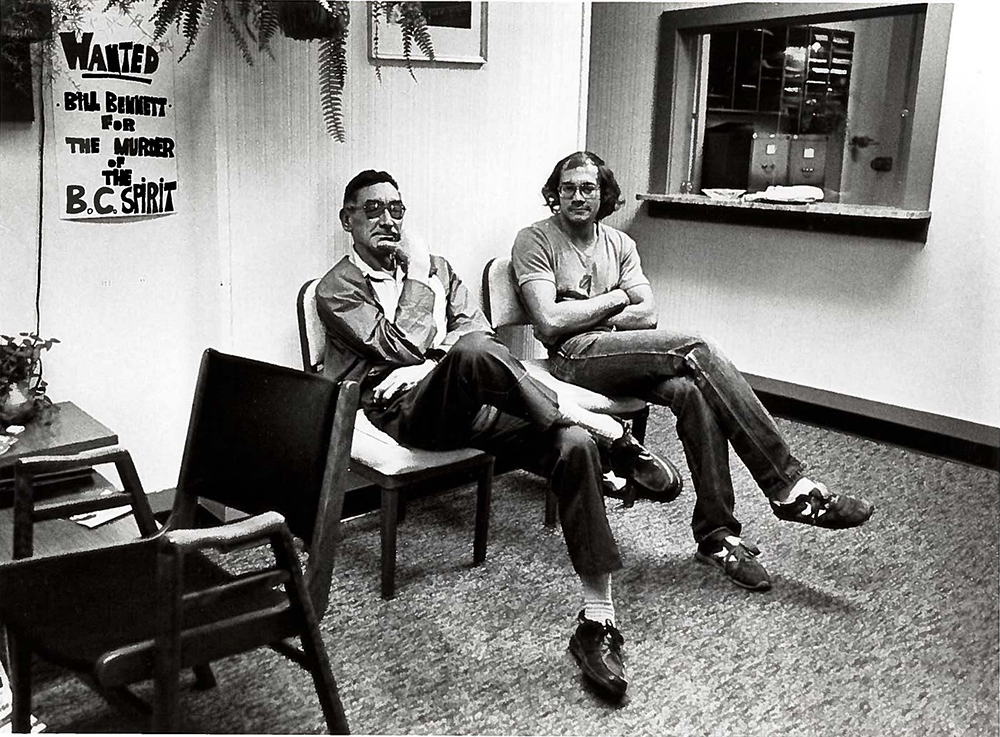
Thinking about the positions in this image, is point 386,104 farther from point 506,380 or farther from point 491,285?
point 506,380

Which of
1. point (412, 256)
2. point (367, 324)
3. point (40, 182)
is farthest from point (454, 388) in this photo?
point (40, 182)

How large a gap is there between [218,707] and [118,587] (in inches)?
17.5

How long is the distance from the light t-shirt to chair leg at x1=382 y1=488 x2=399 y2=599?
83cm

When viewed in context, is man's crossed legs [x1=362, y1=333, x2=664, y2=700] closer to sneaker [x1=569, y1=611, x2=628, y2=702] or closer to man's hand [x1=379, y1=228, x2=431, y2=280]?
sneaker [x1=569, y1=611, x2=628, y2=702]

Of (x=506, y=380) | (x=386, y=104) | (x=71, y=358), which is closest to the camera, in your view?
(x=506, y=380)

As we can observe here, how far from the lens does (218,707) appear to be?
75.9 inches

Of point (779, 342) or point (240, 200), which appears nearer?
point (240, 200)

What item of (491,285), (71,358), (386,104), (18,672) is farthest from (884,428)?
(18,672)

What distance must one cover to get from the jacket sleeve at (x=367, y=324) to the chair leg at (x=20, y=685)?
111 centimetres

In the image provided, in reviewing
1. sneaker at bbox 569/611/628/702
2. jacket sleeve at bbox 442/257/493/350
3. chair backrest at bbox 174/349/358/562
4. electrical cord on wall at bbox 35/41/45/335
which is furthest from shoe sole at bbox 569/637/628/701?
electrical cord on wall at bbox 35/41/45/335

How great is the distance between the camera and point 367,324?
246cm

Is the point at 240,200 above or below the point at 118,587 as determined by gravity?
above

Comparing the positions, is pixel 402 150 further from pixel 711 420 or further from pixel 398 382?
pixel 711 420

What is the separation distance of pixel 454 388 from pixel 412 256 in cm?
57
